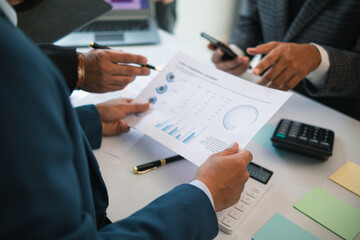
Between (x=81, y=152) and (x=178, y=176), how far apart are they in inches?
12.6

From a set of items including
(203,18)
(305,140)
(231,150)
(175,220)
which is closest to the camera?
(175,220)

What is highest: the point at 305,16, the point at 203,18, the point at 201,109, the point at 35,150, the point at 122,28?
the point at 35,150

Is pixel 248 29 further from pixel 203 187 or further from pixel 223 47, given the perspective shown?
pixel 203 187

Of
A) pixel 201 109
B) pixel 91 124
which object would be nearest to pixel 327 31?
pixel 201 109

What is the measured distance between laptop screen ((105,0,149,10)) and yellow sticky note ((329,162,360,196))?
1.12 metres

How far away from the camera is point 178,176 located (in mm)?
610

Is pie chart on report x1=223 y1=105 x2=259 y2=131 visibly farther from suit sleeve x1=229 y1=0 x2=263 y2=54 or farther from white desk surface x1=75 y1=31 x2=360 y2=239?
suit sleeve x1=229 y1=0 x2=263 y2=54

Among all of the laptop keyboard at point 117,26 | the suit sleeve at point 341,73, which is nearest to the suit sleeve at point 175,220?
the suit sleeve at point 341,73

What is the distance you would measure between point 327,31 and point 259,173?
0.68 m

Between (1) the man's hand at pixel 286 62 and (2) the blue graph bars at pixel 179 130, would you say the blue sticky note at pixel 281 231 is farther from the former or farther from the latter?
(1) the man's hand at pixel 286 62

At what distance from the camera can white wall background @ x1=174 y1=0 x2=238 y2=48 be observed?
8.29ft

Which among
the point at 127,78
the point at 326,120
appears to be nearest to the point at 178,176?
the point at 127,78

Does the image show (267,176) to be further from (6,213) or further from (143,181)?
(6,213)

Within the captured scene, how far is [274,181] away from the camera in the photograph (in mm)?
600
